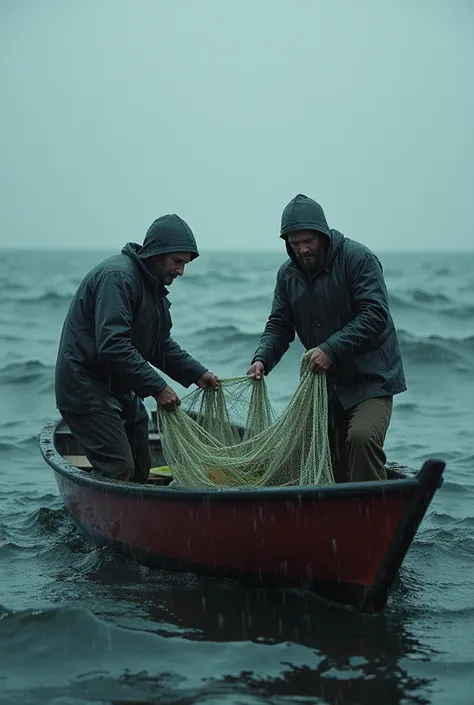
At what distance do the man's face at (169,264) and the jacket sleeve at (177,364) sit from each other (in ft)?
2.32

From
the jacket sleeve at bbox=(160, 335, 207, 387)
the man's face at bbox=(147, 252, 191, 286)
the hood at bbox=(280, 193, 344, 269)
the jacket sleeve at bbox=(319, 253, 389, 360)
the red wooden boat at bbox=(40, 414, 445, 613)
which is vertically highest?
the hood at bbox=(280, 193, 344, 269)

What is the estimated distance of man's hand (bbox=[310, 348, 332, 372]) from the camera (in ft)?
19.5

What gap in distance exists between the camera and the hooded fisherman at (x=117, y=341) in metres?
6.18

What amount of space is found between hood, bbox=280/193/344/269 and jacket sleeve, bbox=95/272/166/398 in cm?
107

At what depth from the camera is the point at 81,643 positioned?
521cm

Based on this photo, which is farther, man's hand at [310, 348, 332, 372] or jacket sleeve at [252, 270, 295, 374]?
jacket sleeve at [252, 270, 295, 374]

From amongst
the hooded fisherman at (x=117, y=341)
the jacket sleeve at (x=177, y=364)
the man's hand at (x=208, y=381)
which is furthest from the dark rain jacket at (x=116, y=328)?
the man's hand at (x=208, y=381)

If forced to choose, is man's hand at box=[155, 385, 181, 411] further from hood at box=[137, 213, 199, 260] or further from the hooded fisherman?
hood at box=[137, 213, 199, 260]

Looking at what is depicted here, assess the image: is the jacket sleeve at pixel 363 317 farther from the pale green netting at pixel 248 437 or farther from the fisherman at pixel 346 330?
the pale green netting at pixel 248 437

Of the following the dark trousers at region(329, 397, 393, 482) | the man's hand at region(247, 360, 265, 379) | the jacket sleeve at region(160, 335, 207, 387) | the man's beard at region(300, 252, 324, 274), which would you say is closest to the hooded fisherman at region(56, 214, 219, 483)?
the jacket sleeve at region(160, 335, 207, 387)

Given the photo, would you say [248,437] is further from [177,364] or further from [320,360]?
[320,360]

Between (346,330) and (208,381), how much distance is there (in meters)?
1.45

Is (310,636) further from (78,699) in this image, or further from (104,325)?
(104,325)

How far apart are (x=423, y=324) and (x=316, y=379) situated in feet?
69.8
